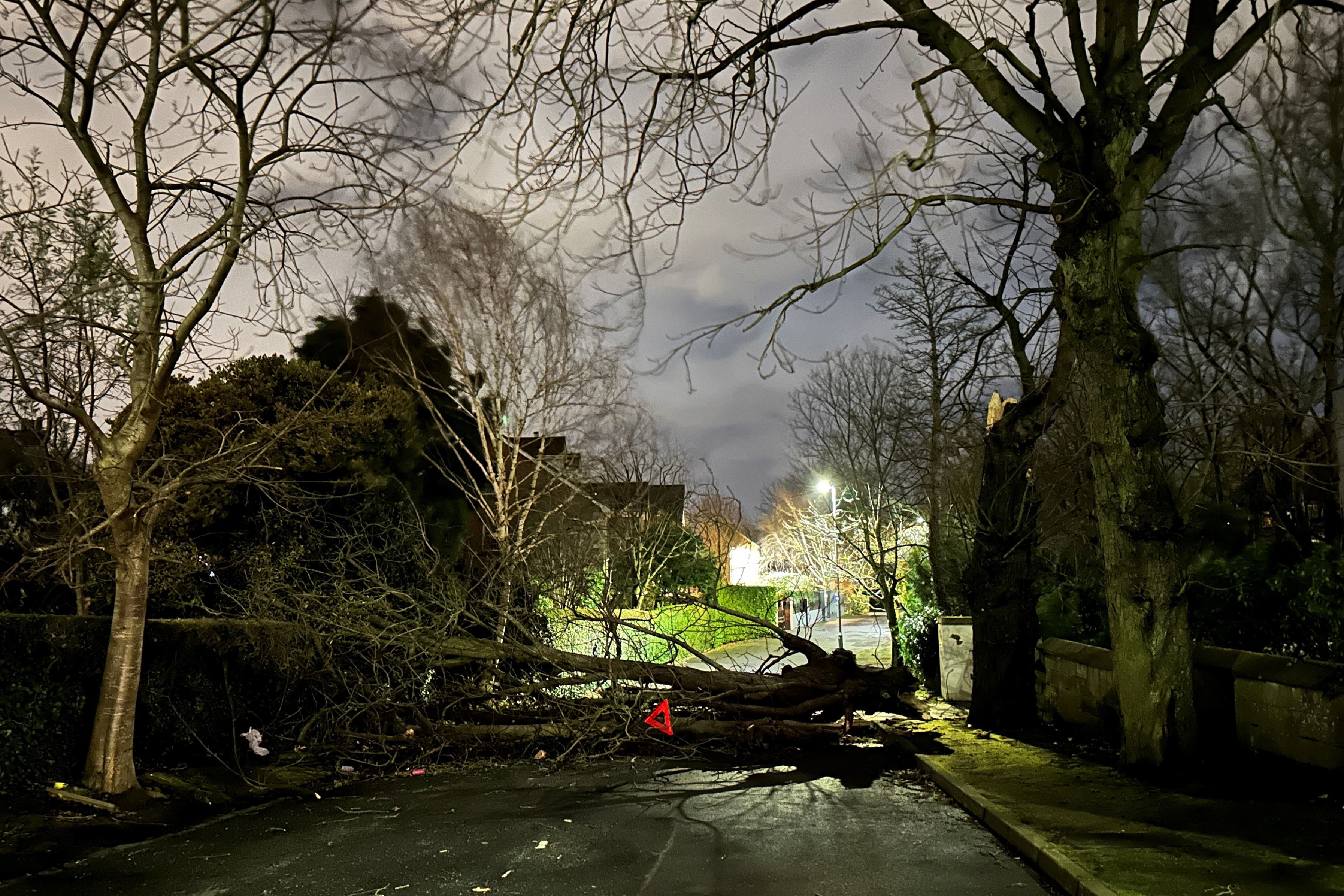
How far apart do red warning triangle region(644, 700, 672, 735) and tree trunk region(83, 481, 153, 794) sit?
5314mm

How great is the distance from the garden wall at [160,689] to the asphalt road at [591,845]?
76.0 inches

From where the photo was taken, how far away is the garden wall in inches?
349

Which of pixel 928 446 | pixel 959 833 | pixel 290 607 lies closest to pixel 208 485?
pixel 290 607

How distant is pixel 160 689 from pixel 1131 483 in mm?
10069

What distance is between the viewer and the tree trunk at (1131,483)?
825 centimetres

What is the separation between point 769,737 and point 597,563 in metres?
4.57

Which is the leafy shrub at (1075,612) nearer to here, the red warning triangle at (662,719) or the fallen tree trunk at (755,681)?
the fallen tree trunk at (755,681)

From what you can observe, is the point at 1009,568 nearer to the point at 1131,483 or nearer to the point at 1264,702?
the point at 1131,483

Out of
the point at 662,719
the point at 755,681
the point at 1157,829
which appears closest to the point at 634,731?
the point at 662,719

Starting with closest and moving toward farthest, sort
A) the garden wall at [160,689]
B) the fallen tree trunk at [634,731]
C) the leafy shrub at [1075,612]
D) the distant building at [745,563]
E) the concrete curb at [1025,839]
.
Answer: the concrete curb at [1025,839] → the garden wall at [160,689] → the fallen tree trunk at [634,731] → the leafy shrub at [1075,612] → the distant building at [745,563]

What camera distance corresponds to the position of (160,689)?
1031 cm

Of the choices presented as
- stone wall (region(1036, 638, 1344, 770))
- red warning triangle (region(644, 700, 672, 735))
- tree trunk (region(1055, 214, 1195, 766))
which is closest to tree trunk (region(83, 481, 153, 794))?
red warning triangle (region(644, 700, 672, 735))

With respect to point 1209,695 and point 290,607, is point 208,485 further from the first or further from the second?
point 1209,695

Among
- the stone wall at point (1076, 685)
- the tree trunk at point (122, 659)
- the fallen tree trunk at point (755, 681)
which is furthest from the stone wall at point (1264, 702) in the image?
the tree trunk at point (122, 659)
